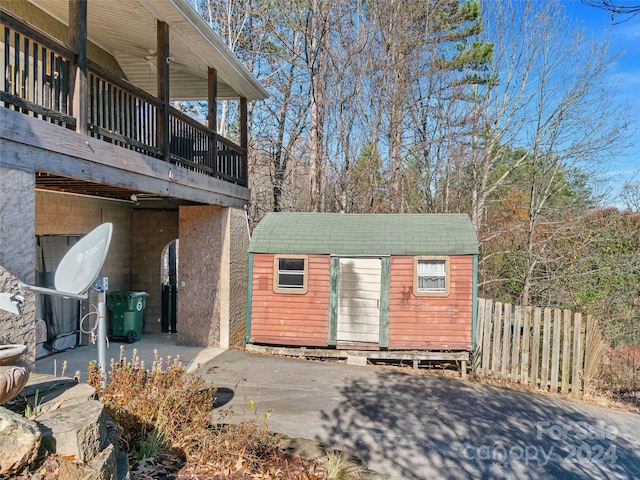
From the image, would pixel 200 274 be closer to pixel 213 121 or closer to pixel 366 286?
pixel 213 121

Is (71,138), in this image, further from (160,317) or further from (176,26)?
(160,317)

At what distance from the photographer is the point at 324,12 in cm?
1463

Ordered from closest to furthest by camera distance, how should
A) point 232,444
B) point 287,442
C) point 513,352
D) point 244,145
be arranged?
1. point 232,444
2. point 287,442
3. point 513,352
4. point 244,145

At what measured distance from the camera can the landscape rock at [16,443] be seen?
232 cm

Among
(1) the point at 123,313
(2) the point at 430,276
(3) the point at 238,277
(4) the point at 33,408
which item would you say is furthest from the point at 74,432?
(1) the point at 123,313

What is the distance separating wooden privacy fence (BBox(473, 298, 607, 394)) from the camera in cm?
798

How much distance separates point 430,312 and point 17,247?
7.18m

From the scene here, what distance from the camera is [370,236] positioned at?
9500mm

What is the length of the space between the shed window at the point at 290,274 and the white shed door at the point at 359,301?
796mm

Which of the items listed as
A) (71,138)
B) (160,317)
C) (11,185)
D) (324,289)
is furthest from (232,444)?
(160,317)

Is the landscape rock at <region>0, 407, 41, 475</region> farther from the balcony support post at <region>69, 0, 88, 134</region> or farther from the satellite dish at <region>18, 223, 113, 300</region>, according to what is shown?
the balcony support post at <region>69, 0, 88, 134</region>

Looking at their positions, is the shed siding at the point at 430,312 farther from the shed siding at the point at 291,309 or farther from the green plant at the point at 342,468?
the green plant at the point at 342,468

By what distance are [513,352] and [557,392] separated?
0.99m

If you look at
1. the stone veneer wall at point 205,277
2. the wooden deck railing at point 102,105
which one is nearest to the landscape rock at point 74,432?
the wooden deck railing at point 102,105
